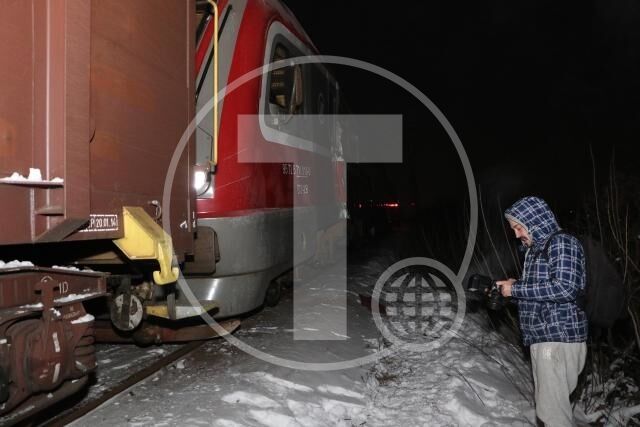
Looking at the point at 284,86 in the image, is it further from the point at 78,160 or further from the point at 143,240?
the point at 78,160

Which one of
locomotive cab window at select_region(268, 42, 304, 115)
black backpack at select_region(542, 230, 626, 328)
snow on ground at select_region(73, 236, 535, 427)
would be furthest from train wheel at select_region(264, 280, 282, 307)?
black backpack at select_region(542, 230, 626, 328)

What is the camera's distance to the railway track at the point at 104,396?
3387 millimetres

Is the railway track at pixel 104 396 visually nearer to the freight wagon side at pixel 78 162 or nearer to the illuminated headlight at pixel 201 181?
the freight wagon side at pixel 78 162

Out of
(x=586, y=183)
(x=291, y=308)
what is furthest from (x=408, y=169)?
(x=291, y=308)

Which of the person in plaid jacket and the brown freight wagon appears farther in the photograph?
the person in plaid jacket

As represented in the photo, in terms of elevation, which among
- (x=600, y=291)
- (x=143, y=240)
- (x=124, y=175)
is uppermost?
(x=124, y=175)

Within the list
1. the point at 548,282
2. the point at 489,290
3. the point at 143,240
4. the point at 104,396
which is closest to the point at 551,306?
the point at 548,282

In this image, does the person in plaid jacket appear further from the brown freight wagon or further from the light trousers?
the brown freight wagon

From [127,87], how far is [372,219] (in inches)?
584

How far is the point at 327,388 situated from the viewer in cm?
422

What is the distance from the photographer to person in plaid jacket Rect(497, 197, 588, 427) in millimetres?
3115

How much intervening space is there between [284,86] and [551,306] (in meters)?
3.36

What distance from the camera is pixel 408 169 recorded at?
25.5m

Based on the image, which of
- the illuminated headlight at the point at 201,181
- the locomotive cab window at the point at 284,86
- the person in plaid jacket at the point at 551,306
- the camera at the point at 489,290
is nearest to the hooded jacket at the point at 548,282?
the person in plaid jacket at the point at 551,306
